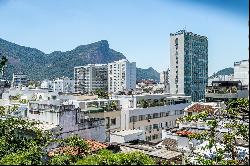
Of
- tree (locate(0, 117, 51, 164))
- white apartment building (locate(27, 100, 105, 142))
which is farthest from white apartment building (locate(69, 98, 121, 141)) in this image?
tree (locate(0, 117, 51, 164))

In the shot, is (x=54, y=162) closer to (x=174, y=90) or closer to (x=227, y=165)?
(x=227, y=165)

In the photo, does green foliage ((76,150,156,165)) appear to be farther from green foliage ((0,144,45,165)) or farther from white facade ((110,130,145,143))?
white facade ((110,130,145,143))

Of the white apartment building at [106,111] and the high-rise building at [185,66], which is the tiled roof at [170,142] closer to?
the white apartment building at [106,111]

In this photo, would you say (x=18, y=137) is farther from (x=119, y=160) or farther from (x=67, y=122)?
(x=119, y=160)

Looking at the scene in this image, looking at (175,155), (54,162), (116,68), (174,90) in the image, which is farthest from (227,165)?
(116,68)

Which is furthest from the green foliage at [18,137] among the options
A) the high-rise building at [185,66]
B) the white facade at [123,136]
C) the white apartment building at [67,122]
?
the high-rise building at [185,66]
